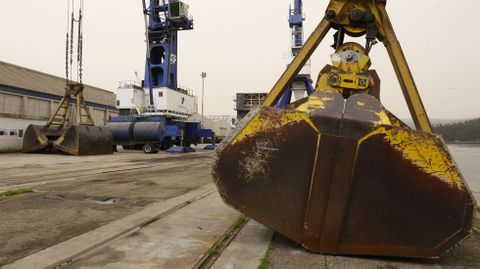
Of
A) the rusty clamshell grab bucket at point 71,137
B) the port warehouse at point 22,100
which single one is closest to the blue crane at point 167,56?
the port warehouse at point 22,100

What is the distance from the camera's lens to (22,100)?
26359mm

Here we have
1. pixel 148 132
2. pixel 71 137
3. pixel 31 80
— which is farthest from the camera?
pixel 31 80

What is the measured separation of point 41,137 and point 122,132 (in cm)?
685

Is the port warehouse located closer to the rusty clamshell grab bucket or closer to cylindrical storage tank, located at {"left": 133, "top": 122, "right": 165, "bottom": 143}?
the rusty clamshell grab bucket

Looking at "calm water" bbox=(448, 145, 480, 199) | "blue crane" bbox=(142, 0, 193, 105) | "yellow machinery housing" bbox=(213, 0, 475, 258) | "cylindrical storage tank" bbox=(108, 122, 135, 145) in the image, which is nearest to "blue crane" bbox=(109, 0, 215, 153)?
"blue crane" bbox=(142, 0, 193, 105)

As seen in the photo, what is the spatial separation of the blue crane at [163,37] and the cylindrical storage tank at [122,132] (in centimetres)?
657

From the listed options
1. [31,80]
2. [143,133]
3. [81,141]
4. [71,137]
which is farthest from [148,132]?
[31,80]

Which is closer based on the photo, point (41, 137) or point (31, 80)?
point (41, 137)

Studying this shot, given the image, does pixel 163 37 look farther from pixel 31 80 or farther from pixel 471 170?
pixel 471 170

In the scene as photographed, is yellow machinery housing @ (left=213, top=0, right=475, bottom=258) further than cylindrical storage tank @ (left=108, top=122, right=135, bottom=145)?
No

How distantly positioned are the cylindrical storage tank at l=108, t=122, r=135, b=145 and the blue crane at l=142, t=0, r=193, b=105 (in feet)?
21.6

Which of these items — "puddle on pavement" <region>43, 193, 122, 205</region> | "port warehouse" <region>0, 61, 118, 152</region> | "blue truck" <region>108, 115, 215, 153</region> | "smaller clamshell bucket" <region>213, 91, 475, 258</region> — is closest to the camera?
"smaller clamshell bucket" <region>213, 91, 475, 258</region>

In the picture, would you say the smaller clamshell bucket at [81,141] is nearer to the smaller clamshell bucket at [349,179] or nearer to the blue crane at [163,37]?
the blue crane at [163,37]

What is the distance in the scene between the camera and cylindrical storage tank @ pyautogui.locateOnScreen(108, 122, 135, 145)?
26.2 metres
